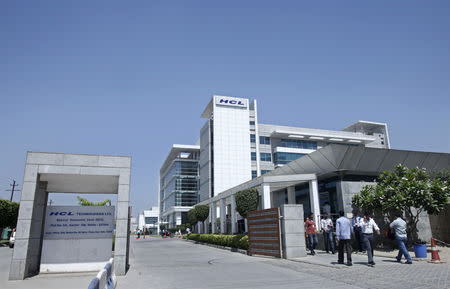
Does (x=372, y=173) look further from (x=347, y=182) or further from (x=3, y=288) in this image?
(x=3, y=288)

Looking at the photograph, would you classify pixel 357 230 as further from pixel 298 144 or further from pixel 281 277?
pixel 298 144

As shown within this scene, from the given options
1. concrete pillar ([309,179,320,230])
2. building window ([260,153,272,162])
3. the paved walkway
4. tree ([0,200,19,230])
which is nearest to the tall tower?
building window ([260,153,272,162])

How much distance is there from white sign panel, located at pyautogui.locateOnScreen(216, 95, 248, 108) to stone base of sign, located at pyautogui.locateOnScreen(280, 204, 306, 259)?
2082 inches

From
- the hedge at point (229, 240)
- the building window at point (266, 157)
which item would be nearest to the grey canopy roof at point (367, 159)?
the hedge at point (229, 240)

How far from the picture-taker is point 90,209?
10.9m

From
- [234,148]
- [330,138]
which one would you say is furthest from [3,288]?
[330,138]

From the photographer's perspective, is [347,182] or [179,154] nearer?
[347,182]

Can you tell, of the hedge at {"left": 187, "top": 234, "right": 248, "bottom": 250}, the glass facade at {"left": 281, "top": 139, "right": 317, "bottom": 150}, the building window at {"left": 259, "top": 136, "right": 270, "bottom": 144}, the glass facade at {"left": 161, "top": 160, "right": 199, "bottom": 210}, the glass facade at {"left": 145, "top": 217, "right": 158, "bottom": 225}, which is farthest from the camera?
the glass facade at {"left": 145, "top": 217, "right": 158, "bottom": 225}

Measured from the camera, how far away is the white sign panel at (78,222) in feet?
34.6

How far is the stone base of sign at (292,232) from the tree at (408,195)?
163 inches

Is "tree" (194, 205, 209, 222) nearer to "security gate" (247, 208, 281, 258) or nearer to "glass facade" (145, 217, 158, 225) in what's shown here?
"security gate" (247, 208, 281, 258)

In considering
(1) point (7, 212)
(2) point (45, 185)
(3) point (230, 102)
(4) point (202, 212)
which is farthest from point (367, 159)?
(3) point (230, 102)

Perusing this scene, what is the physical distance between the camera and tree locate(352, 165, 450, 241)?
13.6 meters

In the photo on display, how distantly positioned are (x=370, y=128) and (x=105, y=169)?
3635 inches
